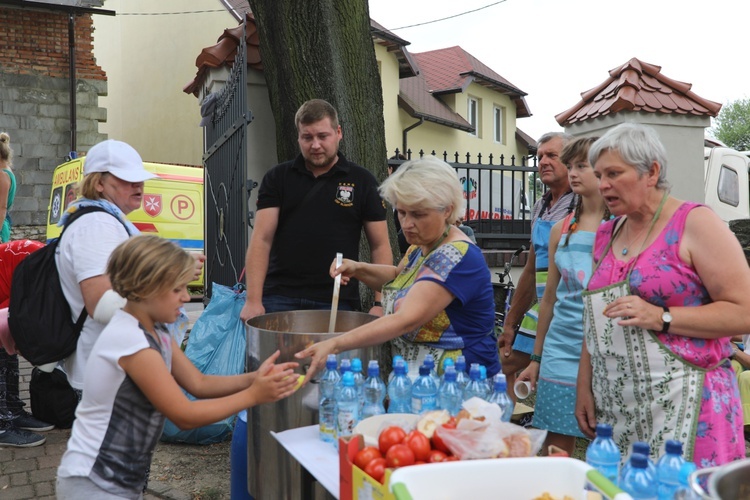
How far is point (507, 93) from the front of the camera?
1008 inches

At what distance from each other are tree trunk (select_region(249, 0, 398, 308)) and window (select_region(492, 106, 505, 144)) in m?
21.2

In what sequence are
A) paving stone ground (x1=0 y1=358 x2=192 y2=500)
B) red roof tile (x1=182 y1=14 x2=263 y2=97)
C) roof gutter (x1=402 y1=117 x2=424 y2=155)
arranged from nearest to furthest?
paving stone ground (x1=0 y1=358 x2=192 y2=500)
red roof tile (x1=182 y1=14 x2=263 y2=97)
roof gutter (x1=402 y1=117 x2=424 y2=155)

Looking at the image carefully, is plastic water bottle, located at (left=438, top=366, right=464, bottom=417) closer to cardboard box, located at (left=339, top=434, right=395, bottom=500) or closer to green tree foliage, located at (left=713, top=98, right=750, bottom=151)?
cardboard box, located at (left=339, top=434, right=395, bottom=500)

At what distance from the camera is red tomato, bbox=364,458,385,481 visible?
1.65 meters

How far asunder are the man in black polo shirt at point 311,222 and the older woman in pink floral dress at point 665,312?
5.18ft

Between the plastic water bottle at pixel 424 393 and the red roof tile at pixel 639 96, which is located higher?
the red roof tile at pixel 639 96

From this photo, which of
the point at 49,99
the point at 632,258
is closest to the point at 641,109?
the point at 632,258

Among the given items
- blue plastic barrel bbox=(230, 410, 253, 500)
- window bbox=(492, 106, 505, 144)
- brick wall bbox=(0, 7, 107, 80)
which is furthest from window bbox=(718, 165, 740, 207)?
window bbox=(492, 106, 505, 144)

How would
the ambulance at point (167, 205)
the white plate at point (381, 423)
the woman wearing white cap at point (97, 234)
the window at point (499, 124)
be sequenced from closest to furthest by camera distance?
1. the white plate at point (381, 423)
2. the woman wearing white cap at point (97, 234)
3. the ambulance at point (167, 205)
4. the window at point (499, 124)

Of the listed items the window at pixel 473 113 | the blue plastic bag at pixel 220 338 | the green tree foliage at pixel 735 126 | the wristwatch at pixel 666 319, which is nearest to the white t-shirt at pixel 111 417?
the wristwatch at pixel 666 319

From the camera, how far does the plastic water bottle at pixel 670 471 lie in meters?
1.54

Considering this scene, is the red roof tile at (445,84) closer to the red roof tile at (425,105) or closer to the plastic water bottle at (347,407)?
the red roof tile at (425,105)

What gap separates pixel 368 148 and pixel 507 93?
21951 millimetres

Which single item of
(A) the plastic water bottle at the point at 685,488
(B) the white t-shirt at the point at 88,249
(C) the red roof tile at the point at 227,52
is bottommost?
(A) the plastic water bottle at the point at 685,488
